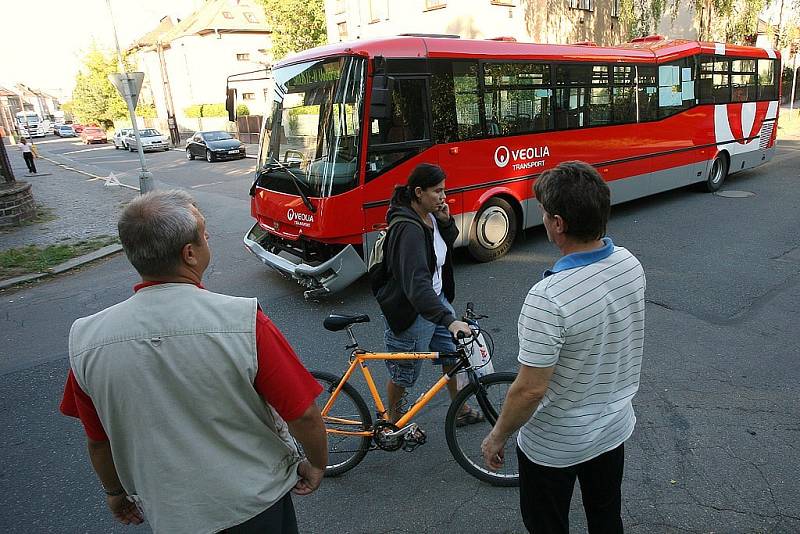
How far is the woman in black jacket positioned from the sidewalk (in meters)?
6.97

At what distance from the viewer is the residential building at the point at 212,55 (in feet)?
145

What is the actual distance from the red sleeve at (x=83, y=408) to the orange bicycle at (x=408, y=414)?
140cm

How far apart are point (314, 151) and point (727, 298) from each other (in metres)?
4.86

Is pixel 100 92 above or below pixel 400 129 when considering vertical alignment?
above

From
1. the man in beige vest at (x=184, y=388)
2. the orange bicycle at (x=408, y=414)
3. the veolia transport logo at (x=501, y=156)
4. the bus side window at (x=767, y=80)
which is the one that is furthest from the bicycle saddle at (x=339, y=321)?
the bus side window at (x=767, y=80)

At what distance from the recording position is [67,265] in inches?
325

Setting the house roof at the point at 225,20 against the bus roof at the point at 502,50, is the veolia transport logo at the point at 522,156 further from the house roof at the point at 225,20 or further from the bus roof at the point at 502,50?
the house roof at the point at 225,20

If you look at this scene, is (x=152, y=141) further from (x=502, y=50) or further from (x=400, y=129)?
(x=400, y=129)

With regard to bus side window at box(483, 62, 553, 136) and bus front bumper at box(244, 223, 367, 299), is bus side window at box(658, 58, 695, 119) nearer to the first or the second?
bus side window at box(483, 62, 553, 136)

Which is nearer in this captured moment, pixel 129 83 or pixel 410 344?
pixel 410 344

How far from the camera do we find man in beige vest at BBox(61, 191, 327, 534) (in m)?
1.42

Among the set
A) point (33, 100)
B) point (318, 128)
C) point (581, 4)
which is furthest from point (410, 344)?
point (33, 100)

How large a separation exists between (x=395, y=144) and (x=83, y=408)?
205 inches

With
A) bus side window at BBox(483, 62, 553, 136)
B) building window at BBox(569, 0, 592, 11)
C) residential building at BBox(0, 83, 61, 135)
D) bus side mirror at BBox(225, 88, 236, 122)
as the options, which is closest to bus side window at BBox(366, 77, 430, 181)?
bus side window at BBox(483, 62, 553, 136)
